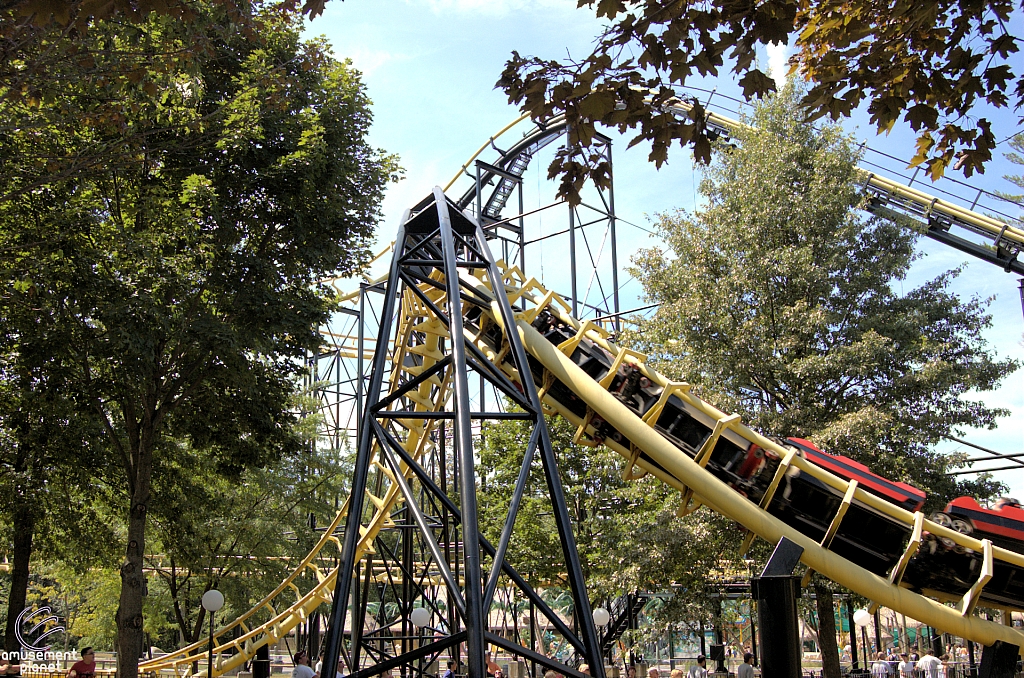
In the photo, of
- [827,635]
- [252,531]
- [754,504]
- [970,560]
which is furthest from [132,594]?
[970,560]

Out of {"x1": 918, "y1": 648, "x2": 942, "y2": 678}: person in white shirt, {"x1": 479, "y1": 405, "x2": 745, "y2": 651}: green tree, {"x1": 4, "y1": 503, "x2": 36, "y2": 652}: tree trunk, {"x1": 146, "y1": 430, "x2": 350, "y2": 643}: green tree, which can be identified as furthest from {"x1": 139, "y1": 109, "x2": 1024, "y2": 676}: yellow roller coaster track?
{"x1": 146, "y1": 430, "x2": 350, "y2": 643}: green tree

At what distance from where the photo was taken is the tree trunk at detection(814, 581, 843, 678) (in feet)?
45.0

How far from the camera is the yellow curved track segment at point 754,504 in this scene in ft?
30.8

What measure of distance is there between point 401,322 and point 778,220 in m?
7.39

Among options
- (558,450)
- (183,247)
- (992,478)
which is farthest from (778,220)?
(183,247)

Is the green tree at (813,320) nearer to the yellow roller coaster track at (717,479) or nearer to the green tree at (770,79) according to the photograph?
the yellow roller coaster track at (717,479)

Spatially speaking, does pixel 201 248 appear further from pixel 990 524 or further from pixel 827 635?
pixel 827 635

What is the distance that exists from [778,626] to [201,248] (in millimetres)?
11351

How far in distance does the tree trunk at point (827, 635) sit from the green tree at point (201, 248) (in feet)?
32.5

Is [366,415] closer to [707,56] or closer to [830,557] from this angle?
[707,56]

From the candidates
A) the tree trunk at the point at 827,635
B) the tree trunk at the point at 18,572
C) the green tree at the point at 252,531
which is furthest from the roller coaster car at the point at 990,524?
the green tree at the point at 252,531

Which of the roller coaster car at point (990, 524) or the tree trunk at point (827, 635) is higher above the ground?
the roller coaster car at point (990, 524)

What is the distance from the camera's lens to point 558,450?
68.8ft

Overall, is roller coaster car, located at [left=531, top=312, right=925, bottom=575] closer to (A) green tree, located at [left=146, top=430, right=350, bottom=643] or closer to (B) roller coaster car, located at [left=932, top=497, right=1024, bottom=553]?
(B) roller coaster car, located at [left=932, top=497, right=1024, bottom=553]
